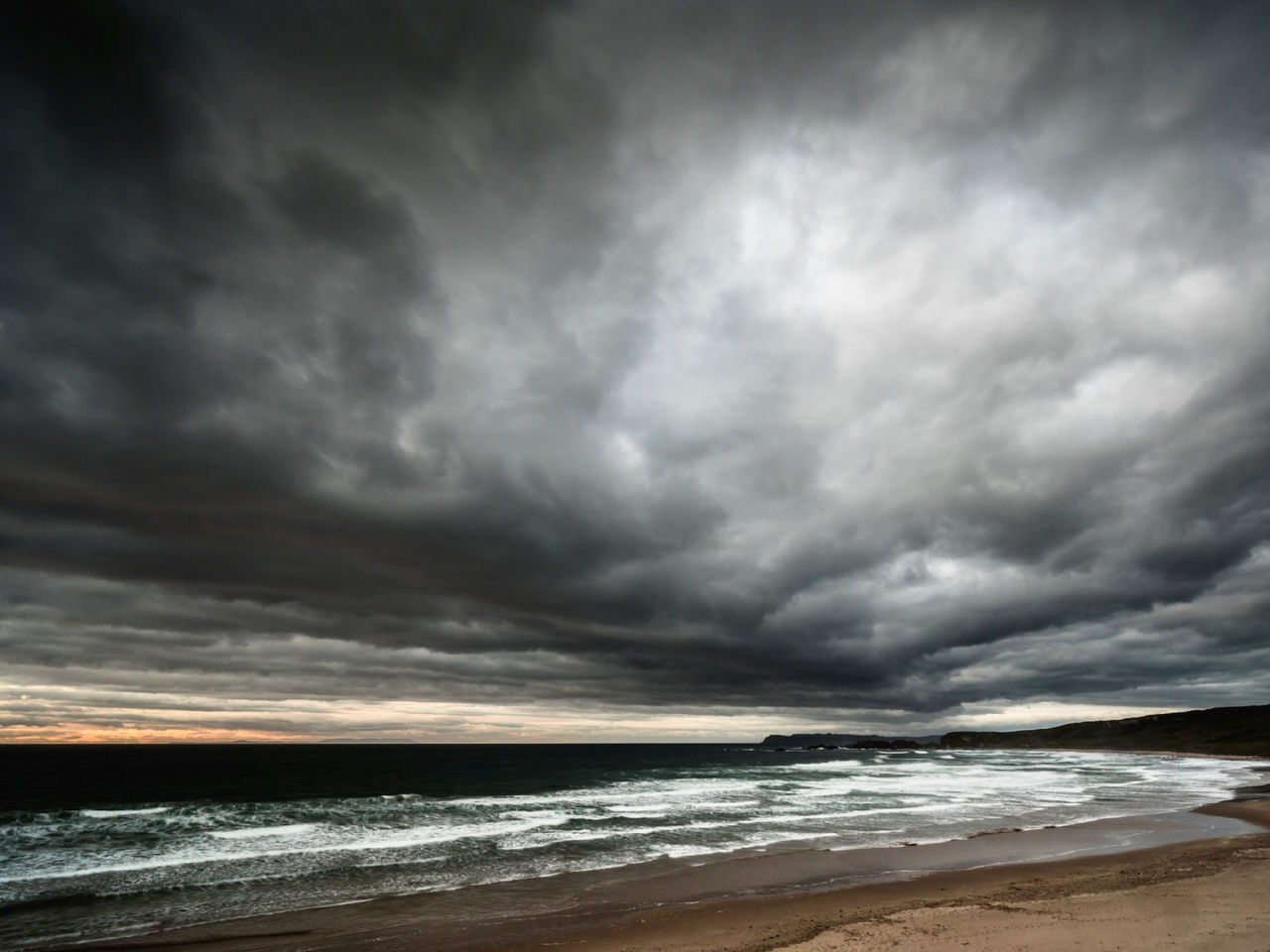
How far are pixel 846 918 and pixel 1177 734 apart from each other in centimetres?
18844

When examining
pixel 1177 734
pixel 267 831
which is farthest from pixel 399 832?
pixel 1177 734

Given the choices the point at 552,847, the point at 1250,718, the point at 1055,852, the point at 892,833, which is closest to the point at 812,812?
the point at 892,833

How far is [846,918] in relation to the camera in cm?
1294

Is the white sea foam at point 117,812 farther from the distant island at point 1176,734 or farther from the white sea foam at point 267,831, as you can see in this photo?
the distant island at point 1176,734

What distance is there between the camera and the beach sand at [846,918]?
10.8 metres

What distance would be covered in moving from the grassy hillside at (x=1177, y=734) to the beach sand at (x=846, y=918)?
12289cm

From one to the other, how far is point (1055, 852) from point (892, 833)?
624 cm

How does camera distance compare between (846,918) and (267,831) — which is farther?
(267,831)

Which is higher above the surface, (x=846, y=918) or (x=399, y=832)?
(x=846, y=918)

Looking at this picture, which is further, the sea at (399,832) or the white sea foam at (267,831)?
the white sea foam at (267,831)

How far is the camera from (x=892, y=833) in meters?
25.9

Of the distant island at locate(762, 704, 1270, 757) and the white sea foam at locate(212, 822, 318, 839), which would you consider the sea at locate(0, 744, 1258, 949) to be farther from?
the distant island at locate(762, 704, 1270, 757)

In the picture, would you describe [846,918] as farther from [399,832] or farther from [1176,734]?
[1176,734]

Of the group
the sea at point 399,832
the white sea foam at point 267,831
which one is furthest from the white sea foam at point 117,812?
the white sea foam at point 267,831
